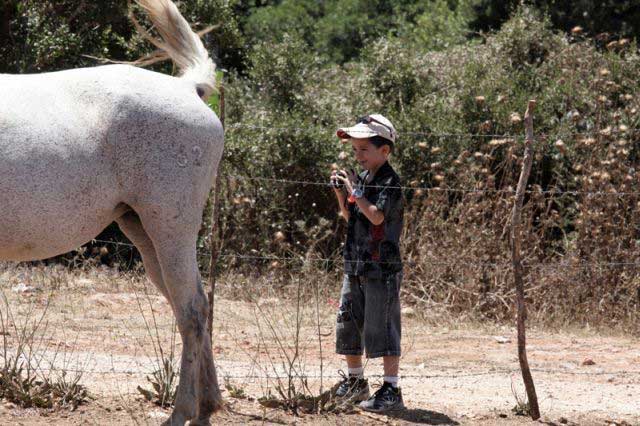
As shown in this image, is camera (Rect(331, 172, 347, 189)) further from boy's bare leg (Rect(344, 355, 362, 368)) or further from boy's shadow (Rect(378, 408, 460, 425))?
boy's shadow (Rect(378, 408, 460, 425))

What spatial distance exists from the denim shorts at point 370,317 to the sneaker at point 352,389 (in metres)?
0.17

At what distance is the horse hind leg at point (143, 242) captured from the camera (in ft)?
17.3

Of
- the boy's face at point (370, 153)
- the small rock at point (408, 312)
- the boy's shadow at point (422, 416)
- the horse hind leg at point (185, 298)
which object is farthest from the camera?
the small rock at point (408, 312)

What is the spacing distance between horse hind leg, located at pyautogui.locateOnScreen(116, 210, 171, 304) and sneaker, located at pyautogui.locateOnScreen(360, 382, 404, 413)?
139 cm

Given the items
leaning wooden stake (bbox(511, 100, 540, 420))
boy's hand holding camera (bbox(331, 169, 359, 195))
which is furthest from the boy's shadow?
boy's hand holding camera (bbox(331, 169, 359, 195))

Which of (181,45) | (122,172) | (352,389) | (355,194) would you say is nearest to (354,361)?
(352,389)

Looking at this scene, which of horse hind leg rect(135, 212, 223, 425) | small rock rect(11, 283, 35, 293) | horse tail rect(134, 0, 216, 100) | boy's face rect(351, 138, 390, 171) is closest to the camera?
horse hind leg rect(135, 212, 223, 425)

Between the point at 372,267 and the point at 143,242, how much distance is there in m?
1.36

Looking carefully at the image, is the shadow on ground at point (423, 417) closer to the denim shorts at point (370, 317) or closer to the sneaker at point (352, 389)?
the sneaker at point (352, 389)

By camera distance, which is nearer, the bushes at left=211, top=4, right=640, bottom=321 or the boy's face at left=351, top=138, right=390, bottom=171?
the boy's face at left=351, top=138, right=390, bottom=171

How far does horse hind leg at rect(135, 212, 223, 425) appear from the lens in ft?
16.5

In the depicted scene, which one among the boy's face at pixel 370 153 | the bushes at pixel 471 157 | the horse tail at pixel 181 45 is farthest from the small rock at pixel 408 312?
the horse tail at pixel 181 45

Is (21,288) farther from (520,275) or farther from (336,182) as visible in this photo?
(520,275)

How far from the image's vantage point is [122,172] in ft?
16.2
